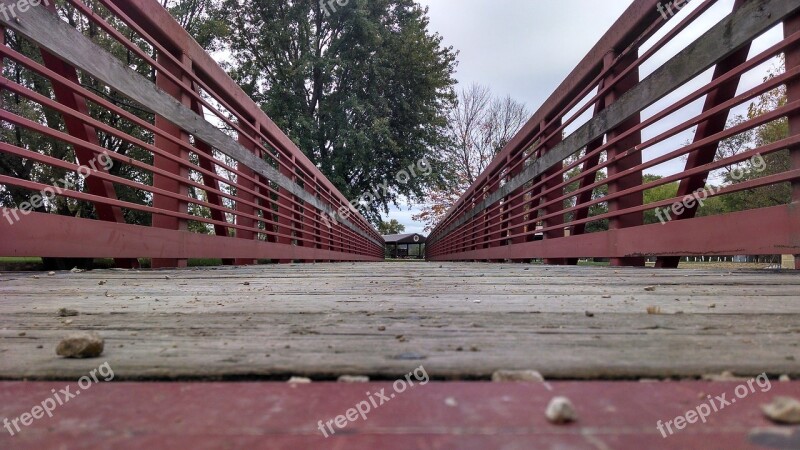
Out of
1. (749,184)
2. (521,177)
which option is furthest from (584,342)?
(521,177)

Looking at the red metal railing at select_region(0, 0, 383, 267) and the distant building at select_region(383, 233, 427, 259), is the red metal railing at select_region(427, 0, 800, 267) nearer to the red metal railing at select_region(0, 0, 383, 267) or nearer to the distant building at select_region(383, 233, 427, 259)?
the red metal railing at select_region(0, 0, 383, 267)

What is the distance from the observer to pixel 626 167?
12.1ft

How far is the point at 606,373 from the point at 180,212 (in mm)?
3483

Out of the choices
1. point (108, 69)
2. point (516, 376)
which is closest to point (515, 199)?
point (108, 69)

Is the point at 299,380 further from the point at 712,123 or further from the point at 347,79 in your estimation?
the point at 347,79

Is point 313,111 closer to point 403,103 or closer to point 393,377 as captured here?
point 403,103

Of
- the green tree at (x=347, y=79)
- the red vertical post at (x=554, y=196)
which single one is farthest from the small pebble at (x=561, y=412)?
the green tree at (x=347, y=79)

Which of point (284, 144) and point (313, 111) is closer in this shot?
point (284, 144)

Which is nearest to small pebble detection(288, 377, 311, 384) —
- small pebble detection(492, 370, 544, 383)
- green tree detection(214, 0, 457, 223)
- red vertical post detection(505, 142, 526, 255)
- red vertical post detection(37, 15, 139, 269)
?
small pebble detection(492, 370, 544, 383)

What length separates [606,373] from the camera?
2.38 feet

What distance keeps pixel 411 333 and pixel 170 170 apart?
320cm

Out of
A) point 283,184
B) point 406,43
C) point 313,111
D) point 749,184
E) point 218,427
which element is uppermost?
point 406,43

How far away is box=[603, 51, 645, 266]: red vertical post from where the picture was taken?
12.0 feet

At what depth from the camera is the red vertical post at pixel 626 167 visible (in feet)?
12.0
